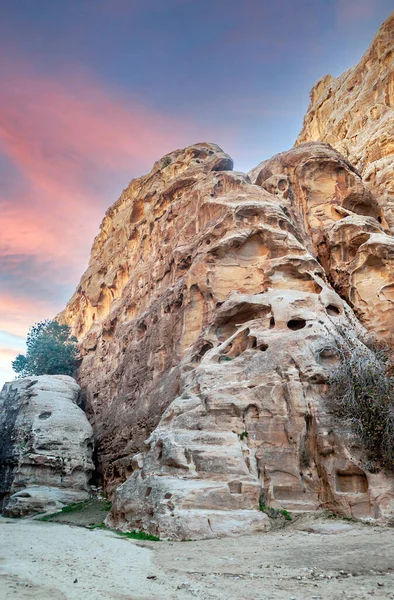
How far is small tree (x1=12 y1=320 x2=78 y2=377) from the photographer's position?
36.5 meters

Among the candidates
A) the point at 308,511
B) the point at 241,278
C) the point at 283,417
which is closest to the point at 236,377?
the point at 283,417

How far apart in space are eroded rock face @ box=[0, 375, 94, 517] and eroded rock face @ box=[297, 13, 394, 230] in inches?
918

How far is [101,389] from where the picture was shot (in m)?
28.6

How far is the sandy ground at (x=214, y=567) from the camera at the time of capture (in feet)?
18.2

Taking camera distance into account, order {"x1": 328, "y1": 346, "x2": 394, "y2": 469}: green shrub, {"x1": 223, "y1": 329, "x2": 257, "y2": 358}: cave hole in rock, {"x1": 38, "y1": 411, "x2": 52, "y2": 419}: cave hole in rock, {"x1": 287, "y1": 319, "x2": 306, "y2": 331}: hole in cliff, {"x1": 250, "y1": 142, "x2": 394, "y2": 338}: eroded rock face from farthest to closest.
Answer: {"x1": 38, "y1": 411, "x2": 52, "y2": 419}: cave hole in rock, {"x1": 250, "y1": 142, "x2": 394, "y2": 338}: eroded rock face, {"x1": 223, "y1": 329, "x2": 257, "y2": 358}: cave hole in rock, {"x1": 287, "y1": 319, "x2": 306, "y2": 331}: hole in cliff, {"x1": 328, "y1": 346, "x2": 394, "y2": 469}: green shrub

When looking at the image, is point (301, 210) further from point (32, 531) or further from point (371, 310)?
point (32, 531)

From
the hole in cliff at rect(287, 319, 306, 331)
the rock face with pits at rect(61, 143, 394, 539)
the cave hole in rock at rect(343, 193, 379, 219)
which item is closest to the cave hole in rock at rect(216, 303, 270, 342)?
the rock face with pits at rect(61, 143, 394, 539)

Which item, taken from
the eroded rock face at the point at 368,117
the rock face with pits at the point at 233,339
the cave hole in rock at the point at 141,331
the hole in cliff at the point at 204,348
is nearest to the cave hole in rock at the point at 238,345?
the rock face with pits at the point at 233,339

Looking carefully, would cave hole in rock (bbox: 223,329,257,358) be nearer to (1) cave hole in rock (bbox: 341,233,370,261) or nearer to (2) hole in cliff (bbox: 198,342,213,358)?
(2) hole in cliff (bbox: 198,342,213,358)

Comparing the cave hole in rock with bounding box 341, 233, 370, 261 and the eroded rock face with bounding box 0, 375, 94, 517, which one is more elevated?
the cave hole in rock with bounding box 341, 233, 370, 261

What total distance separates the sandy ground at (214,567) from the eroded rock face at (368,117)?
940 inches

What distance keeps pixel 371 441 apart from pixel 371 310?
9790 millimetres

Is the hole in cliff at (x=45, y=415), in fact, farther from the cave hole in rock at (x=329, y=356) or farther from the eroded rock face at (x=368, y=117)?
the eroded rock face at (x=368, y=117)

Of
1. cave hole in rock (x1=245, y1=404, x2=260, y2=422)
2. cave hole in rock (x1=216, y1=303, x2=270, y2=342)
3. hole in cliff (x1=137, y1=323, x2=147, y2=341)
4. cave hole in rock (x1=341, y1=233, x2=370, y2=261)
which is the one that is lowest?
cave hole in rock (x1=245, y1=404, x2=260, y2=422)
